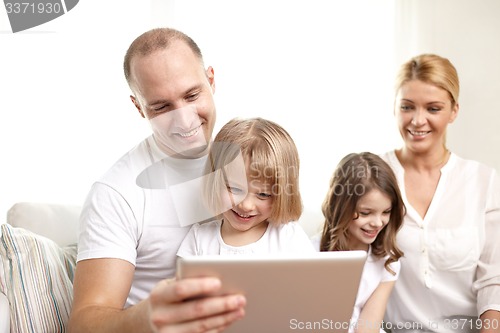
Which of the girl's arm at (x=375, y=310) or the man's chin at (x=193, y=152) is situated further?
the girl's arm at (x=375, y=310)

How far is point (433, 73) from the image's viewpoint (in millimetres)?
2406

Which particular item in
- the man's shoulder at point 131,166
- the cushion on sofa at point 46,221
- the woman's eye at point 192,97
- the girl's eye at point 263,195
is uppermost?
the woman's eye at point 192,97

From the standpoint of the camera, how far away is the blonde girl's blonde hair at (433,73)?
7.90 feet

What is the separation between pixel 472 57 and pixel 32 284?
231 cm

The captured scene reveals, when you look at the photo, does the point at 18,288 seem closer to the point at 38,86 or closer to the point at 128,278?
the point at 128,278

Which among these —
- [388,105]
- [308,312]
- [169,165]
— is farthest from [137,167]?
[388,105]

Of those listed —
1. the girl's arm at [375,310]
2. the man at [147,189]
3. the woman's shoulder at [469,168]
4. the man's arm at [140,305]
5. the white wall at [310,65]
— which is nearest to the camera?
the man's arm at [140,305]

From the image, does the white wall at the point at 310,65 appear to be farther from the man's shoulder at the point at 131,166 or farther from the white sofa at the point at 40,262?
the man's shoulder at the point at 131,166

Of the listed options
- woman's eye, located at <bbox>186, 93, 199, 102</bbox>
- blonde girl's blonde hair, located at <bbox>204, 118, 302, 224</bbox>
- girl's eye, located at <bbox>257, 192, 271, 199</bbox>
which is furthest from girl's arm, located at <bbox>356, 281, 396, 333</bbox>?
woman's eye, located at <bbox>186, 93, 199, 102</bbox>

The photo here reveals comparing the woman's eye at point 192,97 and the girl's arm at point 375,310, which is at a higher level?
the woman's eye at point 192,97

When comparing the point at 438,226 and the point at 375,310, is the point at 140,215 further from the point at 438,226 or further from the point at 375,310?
the point at 438,226

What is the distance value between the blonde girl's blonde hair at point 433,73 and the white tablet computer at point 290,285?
1.25 metres

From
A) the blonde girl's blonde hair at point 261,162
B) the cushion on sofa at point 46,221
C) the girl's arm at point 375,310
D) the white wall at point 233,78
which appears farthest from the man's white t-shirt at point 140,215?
the white wall at point 233,78

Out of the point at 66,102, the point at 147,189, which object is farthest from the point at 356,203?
the point at 66,102
